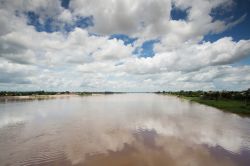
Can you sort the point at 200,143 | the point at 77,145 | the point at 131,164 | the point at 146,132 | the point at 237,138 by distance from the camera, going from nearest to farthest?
the point at 131,164
the point at 77,145
the point at 200,143
the point at 237,138
the point at 146,132

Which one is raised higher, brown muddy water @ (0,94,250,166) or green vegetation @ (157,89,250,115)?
green vegetation @ (157,89,250,115)

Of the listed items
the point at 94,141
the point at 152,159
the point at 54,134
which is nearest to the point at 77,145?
the point at 94,141

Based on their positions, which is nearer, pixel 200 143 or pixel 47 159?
pixel 47 159

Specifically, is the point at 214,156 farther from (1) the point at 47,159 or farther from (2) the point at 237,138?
(1) the point at 47,159

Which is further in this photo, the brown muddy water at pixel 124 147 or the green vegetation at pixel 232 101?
the green vegetation at pixel 232 101

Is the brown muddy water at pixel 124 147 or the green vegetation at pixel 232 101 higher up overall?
the green vegetation at pixel 232 101

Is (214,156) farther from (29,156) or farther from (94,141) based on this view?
(29,156)

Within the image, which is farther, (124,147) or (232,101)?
(232,101)

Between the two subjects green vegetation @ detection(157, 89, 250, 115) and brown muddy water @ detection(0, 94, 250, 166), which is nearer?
brown muddy water @ detection(0, 94, 250, 166)

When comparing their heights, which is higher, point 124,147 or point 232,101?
point 232,101

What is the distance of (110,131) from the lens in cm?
1617

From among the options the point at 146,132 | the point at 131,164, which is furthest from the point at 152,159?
the point at 146,132

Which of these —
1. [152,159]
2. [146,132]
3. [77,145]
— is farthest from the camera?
[146,132]

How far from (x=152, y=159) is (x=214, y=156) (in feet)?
12.4
